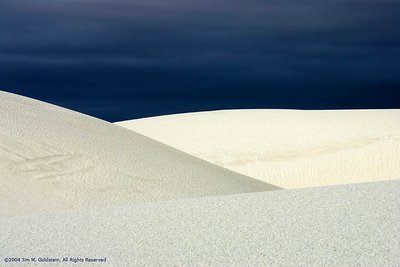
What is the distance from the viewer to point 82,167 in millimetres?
11711

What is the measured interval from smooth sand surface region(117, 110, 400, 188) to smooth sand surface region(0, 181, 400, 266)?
543 inches

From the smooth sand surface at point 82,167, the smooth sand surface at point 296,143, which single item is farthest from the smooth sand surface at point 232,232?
the smooth sand surface at point 296,143

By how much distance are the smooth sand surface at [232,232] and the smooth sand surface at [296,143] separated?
13.8 m

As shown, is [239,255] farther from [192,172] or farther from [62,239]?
[192,172]

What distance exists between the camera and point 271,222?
680 cm

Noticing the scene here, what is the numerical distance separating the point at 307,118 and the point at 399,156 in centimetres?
683

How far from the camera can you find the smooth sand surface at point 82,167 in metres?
10.6

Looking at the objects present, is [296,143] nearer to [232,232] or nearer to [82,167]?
[82,167]

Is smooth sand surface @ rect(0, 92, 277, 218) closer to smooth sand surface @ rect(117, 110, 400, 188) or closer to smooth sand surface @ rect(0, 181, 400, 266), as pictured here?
smooth sand surface @ rect(0, 181, 400, 266)

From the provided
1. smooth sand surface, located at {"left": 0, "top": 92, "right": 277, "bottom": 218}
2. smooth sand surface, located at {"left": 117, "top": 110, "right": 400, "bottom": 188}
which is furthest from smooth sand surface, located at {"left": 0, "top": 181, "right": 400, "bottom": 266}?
smooth sand surface, located at {"left": 117, "top": 110, "right": 400, "bottom": 188}

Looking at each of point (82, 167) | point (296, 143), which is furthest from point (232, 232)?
point (296, 143)

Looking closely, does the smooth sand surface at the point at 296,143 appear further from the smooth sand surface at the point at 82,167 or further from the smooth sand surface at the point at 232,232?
the smooth sand surface at the point at 232,232

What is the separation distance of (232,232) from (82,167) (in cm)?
570

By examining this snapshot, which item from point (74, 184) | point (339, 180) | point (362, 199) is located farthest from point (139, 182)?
point (339, 180)
